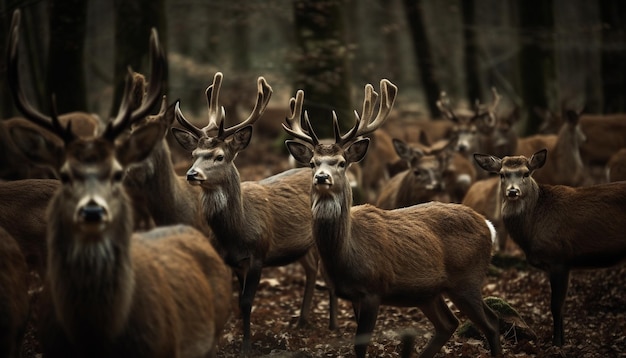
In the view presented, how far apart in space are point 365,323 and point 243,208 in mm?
2096

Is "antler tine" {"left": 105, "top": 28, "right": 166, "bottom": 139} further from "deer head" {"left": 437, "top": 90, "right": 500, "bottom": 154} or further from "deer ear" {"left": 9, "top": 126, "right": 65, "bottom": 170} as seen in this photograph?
"deer head" {"left": 437, "top": 90, "right": 500, "bottom": 154}

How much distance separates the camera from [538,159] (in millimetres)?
9062

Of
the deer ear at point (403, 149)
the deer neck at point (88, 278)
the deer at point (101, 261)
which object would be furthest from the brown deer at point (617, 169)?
the deer neck at point (88, 278)

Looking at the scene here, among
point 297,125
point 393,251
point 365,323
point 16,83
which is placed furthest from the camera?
point 297,125

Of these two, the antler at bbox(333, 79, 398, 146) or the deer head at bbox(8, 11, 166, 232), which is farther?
the antler at bbox(333, 79, 398, 146)

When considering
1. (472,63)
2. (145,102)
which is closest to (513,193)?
(145,102)

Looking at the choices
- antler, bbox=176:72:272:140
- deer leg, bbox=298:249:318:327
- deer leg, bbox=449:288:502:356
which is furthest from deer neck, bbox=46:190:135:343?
deer leg, bbox=298:249:318:327

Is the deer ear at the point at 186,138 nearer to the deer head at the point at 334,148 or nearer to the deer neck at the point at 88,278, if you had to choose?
the deer head at the point at 334,148

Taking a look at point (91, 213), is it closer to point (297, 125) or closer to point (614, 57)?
point (297, 125)

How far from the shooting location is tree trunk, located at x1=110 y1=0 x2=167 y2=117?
12081 mm

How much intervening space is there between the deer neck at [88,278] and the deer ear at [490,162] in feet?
17.7

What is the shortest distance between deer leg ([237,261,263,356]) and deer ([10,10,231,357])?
252 cm

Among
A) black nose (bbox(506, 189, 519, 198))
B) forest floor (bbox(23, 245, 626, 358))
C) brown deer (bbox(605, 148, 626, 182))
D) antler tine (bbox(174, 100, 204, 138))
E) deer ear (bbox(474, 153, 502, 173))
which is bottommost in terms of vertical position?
forest floor (bbox(23, 245, 626, 358))

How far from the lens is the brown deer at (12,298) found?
5586 mm
